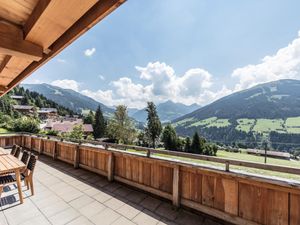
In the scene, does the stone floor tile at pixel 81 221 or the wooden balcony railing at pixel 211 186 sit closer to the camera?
the wooden balcony railing at pixel 211 186

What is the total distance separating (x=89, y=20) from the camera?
1.43m

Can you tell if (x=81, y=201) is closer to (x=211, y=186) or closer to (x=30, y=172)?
(x=30, y=172)

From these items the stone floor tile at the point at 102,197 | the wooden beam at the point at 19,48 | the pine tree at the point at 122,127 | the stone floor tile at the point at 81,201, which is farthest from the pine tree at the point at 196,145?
the wooden beam at the point at 19,48

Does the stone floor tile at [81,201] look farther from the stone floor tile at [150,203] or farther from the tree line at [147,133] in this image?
the tree line at [147,133]

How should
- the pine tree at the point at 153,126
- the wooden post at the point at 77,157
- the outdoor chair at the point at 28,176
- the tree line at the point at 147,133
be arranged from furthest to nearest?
the pine tree at the point at 153,126 < the tree line at the point at 147,133 < the wooden post at the point at 77,157 < the outdoor chair at the point at 28,176

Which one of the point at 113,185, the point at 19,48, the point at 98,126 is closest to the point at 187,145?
the point at 98,126

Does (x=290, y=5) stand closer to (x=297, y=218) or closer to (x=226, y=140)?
(x=297, y=218)

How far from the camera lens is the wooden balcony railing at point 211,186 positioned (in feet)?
7.66

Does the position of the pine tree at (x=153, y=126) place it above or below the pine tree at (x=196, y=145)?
above

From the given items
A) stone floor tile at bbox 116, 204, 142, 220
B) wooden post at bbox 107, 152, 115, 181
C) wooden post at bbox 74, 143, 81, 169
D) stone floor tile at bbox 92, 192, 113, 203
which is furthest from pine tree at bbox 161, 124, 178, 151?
stone floor tile at bbox 116, 204, 142, 220

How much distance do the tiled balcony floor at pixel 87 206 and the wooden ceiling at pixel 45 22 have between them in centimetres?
281

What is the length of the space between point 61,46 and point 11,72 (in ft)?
6.74

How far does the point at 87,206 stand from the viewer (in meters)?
3.32

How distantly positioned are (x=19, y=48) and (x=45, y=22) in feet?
2.04
